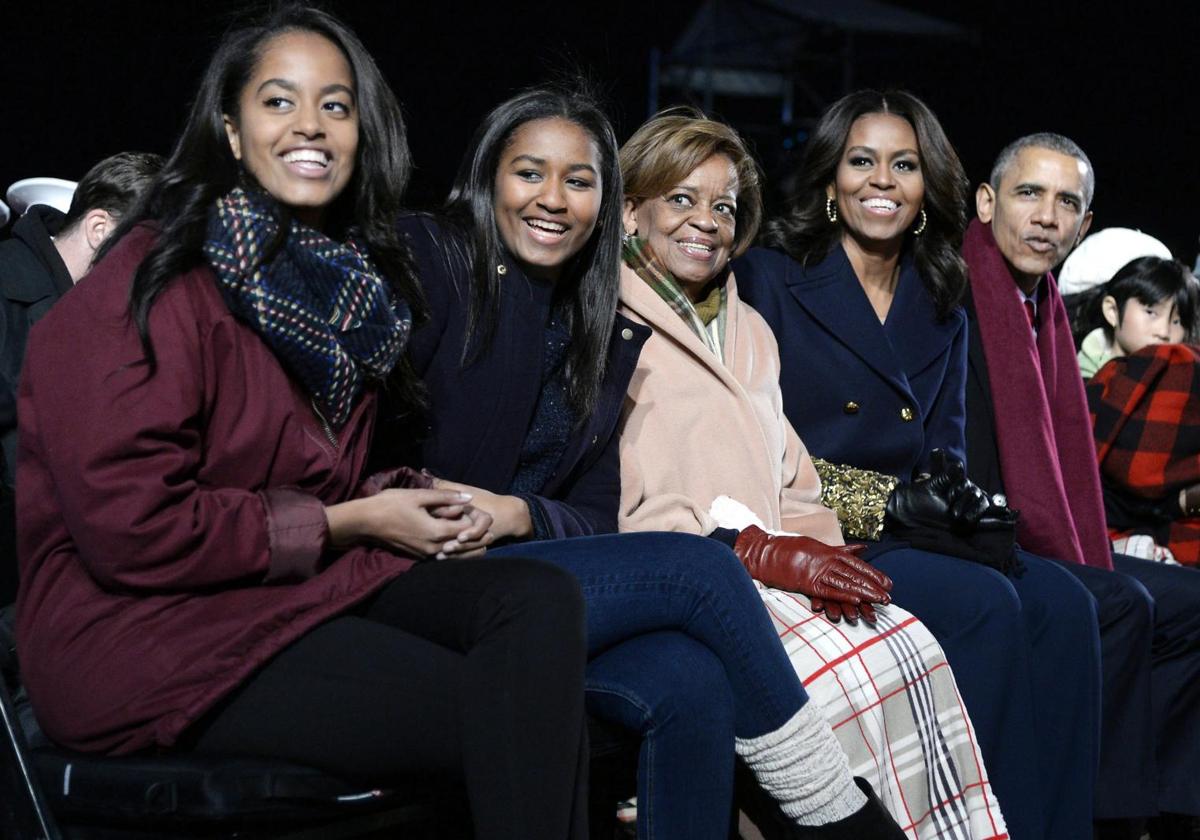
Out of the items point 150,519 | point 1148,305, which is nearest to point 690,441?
point 150,519

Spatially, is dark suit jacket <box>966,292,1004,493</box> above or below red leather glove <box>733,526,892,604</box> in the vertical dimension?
above

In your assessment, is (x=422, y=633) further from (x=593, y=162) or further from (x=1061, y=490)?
(x=1061, y=490)

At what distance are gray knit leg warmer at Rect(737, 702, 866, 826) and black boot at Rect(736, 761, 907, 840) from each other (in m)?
0.01

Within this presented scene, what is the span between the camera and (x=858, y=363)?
Answer: 10.0ft

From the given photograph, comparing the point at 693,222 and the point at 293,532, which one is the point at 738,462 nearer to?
the point at 693,222

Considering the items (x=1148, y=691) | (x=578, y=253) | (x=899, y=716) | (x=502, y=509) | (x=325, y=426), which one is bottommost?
(x=1148, y=691)

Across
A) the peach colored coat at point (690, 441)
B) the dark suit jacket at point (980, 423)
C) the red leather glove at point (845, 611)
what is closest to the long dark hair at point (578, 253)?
the peach colored coat at point (690, 441)

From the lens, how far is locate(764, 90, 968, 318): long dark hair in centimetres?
314

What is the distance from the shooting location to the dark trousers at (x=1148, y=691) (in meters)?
2.93

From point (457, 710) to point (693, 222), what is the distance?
1.41 meters

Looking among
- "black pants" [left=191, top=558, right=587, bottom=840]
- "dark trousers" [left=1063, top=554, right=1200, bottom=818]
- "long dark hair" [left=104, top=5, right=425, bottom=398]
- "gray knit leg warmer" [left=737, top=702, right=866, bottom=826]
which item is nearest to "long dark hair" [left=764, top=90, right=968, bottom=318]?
"dark trousers" [left=1063, top=554, right=1200, bottom=818]

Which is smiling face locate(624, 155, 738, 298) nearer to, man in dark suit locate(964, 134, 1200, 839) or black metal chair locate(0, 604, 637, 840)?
man in dark suit locate(964, 134, 1200, 839)

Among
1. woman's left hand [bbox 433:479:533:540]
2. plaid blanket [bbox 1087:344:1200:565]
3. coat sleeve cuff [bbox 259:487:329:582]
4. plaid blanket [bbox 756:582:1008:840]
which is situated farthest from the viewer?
plaid blanket [bbox 1087:344:1200:565]

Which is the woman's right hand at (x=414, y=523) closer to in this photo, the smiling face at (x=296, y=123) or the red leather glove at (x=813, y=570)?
the smiling face at (x=296, y=123)
